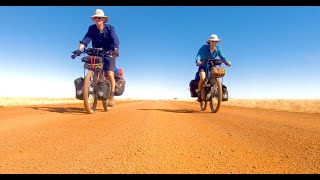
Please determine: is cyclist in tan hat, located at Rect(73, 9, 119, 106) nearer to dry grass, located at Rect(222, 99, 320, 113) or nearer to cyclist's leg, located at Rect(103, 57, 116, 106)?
cyclist's leg, located at Rect(103, 57, 116, 106)

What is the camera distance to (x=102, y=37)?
8328 millimetres

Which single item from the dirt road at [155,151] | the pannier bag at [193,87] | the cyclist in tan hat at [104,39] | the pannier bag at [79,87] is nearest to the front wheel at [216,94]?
the pannier bag at [193,87]

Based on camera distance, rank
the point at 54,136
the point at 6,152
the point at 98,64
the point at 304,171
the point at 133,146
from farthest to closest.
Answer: the point at 98,64
the point at 54,136
the point at 133,146
the point at 6,152
the point at 304,171

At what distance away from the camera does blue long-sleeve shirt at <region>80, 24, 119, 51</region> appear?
823cm

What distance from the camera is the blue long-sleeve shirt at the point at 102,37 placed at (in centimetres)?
823

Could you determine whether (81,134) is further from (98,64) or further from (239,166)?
(98,64)

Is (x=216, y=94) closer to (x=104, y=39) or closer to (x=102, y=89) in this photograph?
(x=102, y=89)

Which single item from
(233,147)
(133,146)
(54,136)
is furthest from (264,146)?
(54,136)

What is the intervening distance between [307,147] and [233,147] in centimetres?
84

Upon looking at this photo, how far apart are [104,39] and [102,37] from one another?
8cm

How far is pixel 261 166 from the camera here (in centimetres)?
247

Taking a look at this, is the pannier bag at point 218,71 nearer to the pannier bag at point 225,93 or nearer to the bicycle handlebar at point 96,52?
the pannier bag at point 225,93

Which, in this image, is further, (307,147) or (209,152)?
(307,147)

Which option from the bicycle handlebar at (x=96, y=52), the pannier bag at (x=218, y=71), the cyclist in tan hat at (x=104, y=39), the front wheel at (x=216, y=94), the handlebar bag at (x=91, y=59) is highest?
the cyclist in tan hat at (x=104, y=39)
